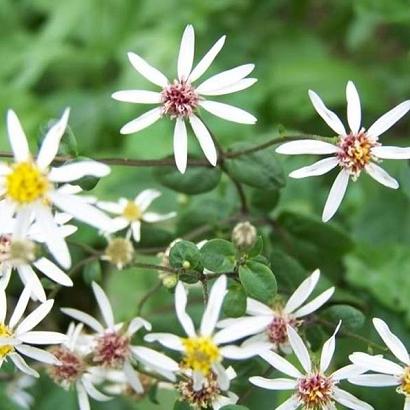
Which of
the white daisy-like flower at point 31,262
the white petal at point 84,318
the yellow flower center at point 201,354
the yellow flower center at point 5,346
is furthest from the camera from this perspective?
the white petal at point 84,318

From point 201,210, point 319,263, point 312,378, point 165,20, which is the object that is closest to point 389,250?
point 319,263

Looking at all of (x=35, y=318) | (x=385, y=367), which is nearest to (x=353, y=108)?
(x=385, y=367)

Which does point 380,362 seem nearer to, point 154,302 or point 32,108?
point 154,302

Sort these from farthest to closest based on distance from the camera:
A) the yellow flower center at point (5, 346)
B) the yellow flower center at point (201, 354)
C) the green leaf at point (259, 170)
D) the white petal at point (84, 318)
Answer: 1. the green leaf at point (259, 170)
2. the white petal at point (84, 318)
3. the yellow flower center at point (5, 346)
4. the yellow flower center at point (201, 354)

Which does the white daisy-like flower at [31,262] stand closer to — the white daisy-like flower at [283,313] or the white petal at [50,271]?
the white petal at [50,271]

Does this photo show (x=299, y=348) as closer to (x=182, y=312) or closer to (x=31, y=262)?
(x=182, y=312)

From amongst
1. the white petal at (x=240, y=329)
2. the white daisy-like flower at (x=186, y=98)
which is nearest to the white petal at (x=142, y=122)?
the white daisy-like flower at (x=186, y=98)
